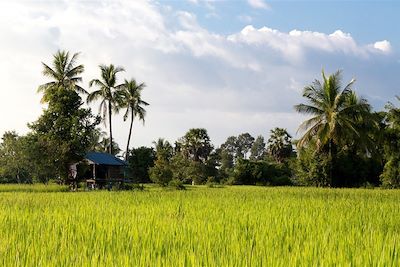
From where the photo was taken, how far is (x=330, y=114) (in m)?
26.6

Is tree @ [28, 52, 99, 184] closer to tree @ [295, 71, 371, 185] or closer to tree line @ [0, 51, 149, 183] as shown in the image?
tree line @ [0, 51, 149, 183]

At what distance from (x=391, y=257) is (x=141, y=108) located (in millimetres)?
36410

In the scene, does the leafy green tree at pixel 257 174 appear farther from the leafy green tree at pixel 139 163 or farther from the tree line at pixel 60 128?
the tree line at pixel 60 128

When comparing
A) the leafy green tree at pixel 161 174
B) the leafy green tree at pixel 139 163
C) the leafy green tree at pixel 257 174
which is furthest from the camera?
the leafy green tree at pixel 139 163

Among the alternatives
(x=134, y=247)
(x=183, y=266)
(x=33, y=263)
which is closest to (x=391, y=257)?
(x=183, y=266)

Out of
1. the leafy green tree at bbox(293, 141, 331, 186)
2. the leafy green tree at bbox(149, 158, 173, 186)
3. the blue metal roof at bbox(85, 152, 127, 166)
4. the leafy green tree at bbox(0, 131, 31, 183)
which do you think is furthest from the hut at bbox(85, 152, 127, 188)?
the leafy green tree at bbox(293, 141, 331, 186)

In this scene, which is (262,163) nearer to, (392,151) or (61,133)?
(392,151)

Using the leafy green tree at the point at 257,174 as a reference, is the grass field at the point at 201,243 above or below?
below

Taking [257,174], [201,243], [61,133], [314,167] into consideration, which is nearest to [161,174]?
[61,133]

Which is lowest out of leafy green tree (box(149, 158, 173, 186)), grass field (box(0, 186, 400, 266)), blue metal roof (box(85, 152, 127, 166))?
grass field (box(0, 186, 400, 266))

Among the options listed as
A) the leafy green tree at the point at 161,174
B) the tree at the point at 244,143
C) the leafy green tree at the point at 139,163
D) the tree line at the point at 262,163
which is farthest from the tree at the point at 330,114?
the tree at the point at 244,143

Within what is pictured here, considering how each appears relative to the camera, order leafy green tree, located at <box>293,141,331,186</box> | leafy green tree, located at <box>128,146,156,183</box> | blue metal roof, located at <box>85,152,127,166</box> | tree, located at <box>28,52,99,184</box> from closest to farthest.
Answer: tree, located at <box>28,52,99,184</box> → leafy green tree, located at <box>293,141,331,186</box> → blue metal roof, located at <box>85,152,127,166</box> → leafy green tree, located at <box>128,146,156,183</box>

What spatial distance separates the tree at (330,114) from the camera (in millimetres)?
26234

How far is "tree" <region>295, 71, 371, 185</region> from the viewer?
26234 millimetres
